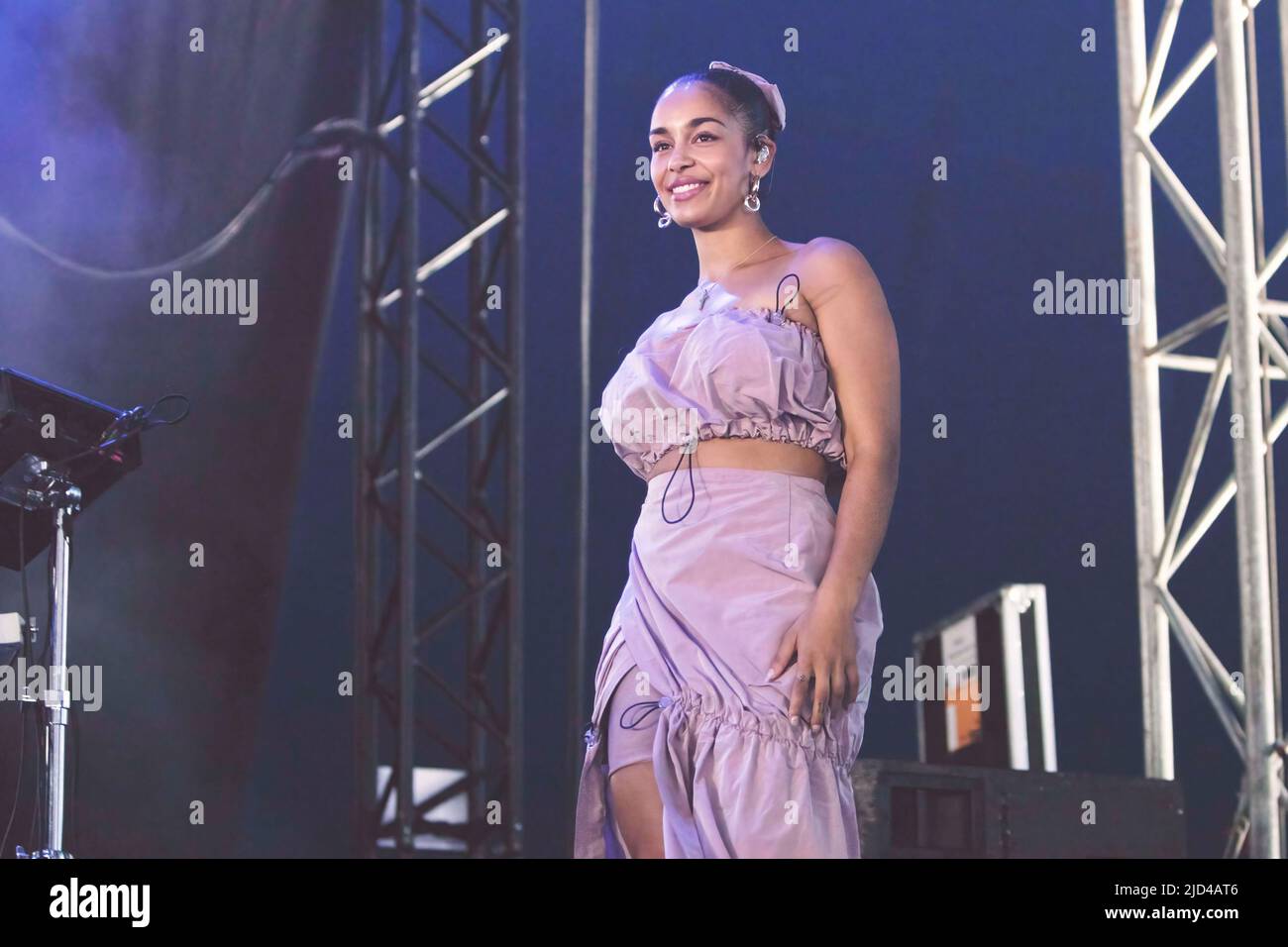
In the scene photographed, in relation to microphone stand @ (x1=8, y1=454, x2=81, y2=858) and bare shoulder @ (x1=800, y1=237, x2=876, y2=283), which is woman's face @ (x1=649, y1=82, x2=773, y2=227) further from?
microphone stand @ (x1=8, y1=454, x2=81, y2=858)

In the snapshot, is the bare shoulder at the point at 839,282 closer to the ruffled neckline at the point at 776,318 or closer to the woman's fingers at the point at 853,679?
the ruffled neckline at the point at 776,318

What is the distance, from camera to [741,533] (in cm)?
197

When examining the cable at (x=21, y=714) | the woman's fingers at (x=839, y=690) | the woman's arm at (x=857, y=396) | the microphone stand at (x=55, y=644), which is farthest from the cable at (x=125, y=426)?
the woman's fingers at (x=839, y=690)

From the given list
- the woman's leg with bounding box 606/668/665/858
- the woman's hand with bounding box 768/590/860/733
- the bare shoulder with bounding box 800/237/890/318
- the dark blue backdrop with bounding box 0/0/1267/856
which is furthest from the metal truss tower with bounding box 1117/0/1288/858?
the woman's leg with bounding box 606/668/665/858

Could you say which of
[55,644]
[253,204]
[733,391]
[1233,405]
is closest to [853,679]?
[733,391]

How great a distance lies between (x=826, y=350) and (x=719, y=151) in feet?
1.00

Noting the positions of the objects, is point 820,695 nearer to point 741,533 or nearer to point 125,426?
point 741,533

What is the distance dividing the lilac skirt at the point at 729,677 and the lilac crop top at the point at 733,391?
0.19 ft

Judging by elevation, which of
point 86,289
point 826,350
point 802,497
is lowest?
point 802,497

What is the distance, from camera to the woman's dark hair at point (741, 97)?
2080mm

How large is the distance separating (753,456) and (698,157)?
409 mm

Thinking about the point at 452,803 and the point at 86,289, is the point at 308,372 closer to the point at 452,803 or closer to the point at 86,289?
the point at 86,289
